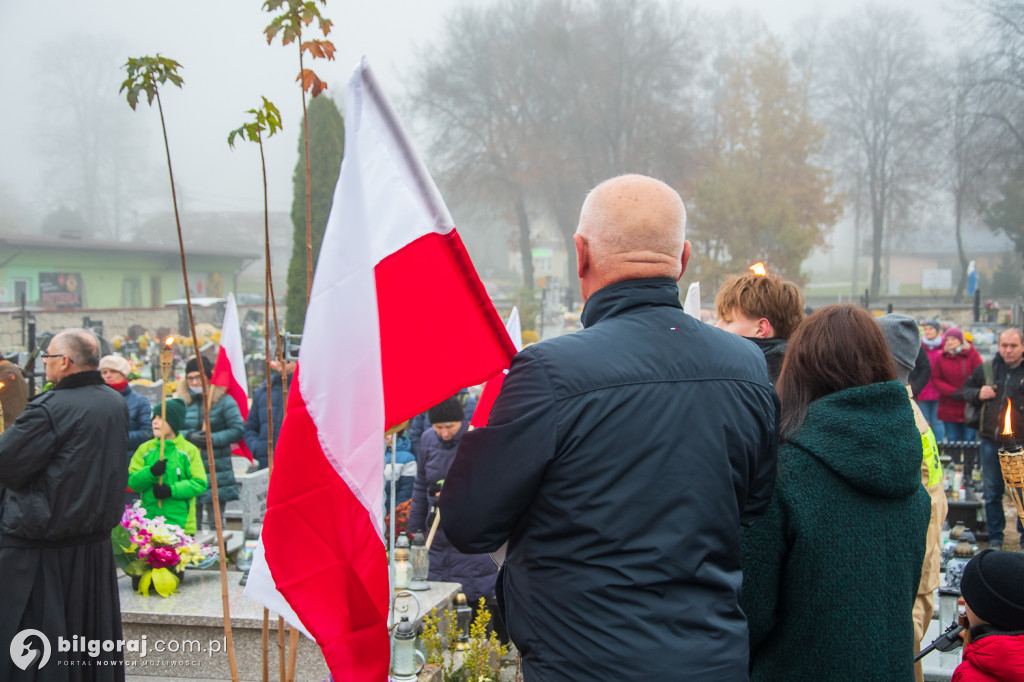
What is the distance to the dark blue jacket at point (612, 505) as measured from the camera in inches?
60.2

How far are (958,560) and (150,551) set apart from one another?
Result: 17.1 feet

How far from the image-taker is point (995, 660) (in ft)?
7.79

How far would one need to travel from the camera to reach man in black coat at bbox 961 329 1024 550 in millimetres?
7527

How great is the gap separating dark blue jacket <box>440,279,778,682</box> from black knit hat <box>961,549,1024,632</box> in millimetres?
1316

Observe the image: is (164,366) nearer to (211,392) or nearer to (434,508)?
(434,508)

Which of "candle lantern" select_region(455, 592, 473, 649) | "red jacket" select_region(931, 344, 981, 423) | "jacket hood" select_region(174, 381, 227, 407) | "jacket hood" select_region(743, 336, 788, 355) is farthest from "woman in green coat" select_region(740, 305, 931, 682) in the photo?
"red jacket" select_region(931, 344, 981, 423)

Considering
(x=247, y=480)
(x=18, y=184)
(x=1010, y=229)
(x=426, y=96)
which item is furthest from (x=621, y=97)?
(x=247, y=480)

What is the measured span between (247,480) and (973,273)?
31.7 metres

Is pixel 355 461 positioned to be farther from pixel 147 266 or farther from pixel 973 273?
pixel 147 266

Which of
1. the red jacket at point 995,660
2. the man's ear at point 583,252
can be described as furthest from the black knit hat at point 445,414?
the man's ear at point 583,252

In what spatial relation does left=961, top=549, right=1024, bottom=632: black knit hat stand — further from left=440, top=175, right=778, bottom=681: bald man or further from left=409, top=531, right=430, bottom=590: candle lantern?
left=409, top=531, right=430, bottom=590: candle lantern

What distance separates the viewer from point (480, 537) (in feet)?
5.19

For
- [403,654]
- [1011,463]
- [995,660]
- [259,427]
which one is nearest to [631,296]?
[995,660]

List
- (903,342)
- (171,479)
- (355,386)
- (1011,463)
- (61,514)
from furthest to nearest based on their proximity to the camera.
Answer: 1. (171,479)
2. (61,514)
3. (903,342)
4. (1011,463)
5. (355,386)
